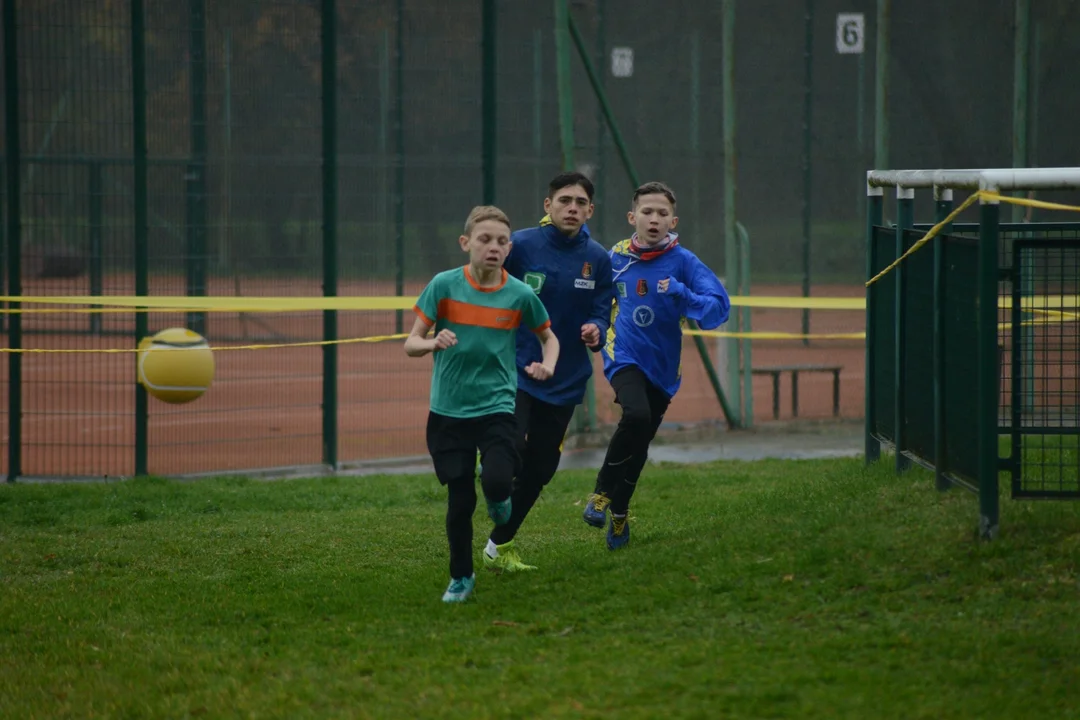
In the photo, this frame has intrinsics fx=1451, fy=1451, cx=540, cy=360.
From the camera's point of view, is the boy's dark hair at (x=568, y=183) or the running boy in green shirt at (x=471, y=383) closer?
the running boy in green shirt at (x=471, y=383)

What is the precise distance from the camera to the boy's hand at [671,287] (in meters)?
7.53

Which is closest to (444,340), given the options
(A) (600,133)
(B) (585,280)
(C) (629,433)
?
(B) (585,280)

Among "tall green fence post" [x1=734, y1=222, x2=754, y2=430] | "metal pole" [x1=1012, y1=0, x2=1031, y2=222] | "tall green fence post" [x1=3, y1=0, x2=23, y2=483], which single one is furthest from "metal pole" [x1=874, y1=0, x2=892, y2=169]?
"tall green fence post" [x1=3, y1=0, x2=23, y2=483]

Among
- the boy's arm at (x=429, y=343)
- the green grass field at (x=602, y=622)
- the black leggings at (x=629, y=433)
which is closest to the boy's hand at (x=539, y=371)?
the boy's arm at (x=429, y=343)

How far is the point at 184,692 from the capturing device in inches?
214

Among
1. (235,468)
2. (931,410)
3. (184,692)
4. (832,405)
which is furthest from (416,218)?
(184,692)

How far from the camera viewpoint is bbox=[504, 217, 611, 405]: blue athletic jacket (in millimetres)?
7312

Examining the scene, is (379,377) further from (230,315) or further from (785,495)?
(785,495)

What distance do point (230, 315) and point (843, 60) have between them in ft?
25.2

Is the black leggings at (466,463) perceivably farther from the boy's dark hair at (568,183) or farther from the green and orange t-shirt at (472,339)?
the boy's dark hair at (568,183)

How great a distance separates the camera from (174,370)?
1153 centimetres

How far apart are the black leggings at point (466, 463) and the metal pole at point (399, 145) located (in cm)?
681

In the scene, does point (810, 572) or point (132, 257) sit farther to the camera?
point (132, 257)

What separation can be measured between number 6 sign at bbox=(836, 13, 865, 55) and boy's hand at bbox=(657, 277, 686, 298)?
31.1 ft
